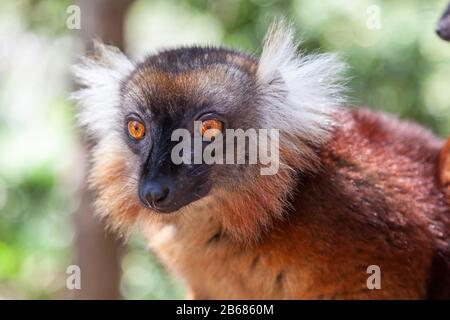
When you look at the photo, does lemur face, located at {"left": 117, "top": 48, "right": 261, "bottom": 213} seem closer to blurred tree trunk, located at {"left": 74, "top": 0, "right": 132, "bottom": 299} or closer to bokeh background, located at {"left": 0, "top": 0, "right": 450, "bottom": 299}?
blurred tree trunk, located at {"left": 74, "top": 0, "right": 132, "bottom": 299}

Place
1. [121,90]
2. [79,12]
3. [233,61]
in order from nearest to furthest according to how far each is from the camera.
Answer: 1. [233,61]
2. [121,90]
3. [79,12]

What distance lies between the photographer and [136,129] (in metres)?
3.86

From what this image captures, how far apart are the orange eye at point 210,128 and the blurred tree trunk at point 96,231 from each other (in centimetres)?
246

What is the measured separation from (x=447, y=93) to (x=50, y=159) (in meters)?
4.88

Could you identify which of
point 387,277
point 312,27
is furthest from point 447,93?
point 387,277

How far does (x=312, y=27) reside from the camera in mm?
7602

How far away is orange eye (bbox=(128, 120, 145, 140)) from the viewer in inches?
151

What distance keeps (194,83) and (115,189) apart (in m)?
Answer: 0.90

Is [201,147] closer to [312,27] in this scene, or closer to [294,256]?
[294,256]

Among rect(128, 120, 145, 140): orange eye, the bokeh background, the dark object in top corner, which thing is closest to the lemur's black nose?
rect(128, 120, 145, 140): orange eye

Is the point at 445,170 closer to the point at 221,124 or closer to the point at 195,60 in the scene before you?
the point at 221,124

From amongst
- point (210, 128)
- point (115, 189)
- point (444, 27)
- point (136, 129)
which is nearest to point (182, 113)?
point (210, 128)

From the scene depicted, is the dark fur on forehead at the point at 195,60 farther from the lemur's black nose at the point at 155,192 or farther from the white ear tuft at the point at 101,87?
the lemur's black nose at the point at 155,192

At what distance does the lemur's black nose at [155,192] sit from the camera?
3396 mm
